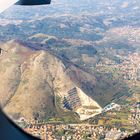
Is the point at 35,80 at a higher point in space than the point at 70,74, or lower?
higher

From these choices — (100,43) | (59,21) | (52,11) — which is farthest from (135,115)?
(52,11)

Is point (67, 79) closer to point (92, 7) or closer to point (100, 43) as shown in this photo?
point (100, 43)

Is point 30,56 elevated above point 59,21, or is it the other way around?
point 30,56

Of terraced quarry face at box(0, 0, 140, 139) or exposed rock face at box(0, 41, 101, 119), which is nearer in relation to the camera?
terraced quarry face at box(0, 0, 140, 139)

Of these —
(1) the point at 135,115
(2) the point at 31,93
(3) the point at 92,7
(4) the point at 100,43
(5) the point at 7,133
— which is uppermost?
(5) the point at 7,133

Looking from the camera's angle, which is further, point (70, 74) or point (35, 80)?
point (70, 74)

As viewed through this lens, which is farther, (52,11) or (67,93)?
(52,11)

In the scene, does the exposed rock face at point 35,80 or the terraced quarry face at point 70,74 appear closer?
the terraced quarry face at point 70,74
